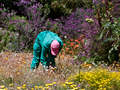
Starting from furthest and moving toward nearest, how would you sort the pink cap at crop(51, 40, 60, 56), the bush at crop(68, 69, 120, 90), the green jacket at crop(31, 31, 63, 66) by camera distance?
the green jacket at crop(31, 31, 63, 66), the pink cap at crop(51, 40, 60, 56), the bush at crop(68, 69, 120, 90)

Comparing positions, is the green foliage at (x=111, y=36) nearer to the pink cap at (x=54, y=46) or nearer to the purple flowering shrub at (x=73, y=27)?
the pink cap at (x=54, y=46)

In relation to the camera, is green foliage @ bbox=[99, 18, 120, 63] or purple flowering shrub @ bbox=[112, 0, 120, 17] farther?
purple flowering shrub @ bbox=[112, 0, 120, 17]

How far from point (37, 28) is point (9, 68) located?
13.5ft

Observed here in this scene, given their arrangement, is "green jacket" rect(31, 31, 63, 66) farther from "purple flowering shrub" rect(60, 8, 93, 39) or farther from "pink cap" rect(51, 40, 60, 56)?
"purple flowering shrub" rect(60, 8, 93, 39)

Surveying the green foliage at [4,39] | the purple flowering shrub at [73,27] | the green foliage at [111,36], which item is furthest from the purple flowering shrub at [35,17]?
the green foliage at [111,36]

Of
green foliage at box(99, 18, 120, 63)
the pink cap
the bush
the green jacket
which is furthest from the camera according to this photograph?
green foliage at box(99, 18, 120, 63)

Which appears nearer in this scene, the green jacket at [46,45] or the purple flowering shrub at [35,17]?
the green jacket at [46,45]

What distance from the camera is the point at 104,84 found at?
3307 millimetres

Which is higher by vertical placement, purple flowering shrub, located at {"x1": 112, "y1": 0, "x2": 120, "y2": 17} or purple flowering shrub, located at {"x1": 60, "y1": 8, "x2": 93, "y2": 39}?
Result: purple flowering shrub, located at {"x1": 112, "y1": 0, "x2": 120, "y2": 17}

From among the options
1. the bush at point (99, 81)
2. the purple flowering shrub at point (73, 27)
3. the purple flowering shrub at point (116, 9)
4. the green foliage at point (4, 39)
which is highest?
the purple flowering shrub at point (116, 9)

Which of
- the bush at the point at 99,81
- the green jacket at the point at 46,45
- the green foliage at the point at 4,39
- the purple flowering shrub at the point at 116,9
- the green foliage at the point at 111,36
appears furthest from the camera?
the green foliage at the point at 4,39

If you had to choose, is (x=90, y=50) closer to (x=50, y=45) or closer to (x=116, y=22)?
(x=116, y=22)

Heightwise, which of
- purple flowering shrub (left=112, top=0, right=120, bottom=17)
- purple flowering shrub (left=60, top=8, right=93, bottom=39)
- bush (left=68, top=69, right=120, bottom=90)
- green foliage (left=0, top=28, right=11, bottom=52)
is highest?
purple flowering shrub (left=112, top=0, right=120, bottom=17)

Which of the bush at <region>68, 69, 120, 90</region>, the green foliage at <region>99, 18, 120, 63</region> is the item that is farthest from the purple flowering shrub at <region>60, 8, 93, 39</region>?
the bush at <region>68, 69, 120, 90</region>
